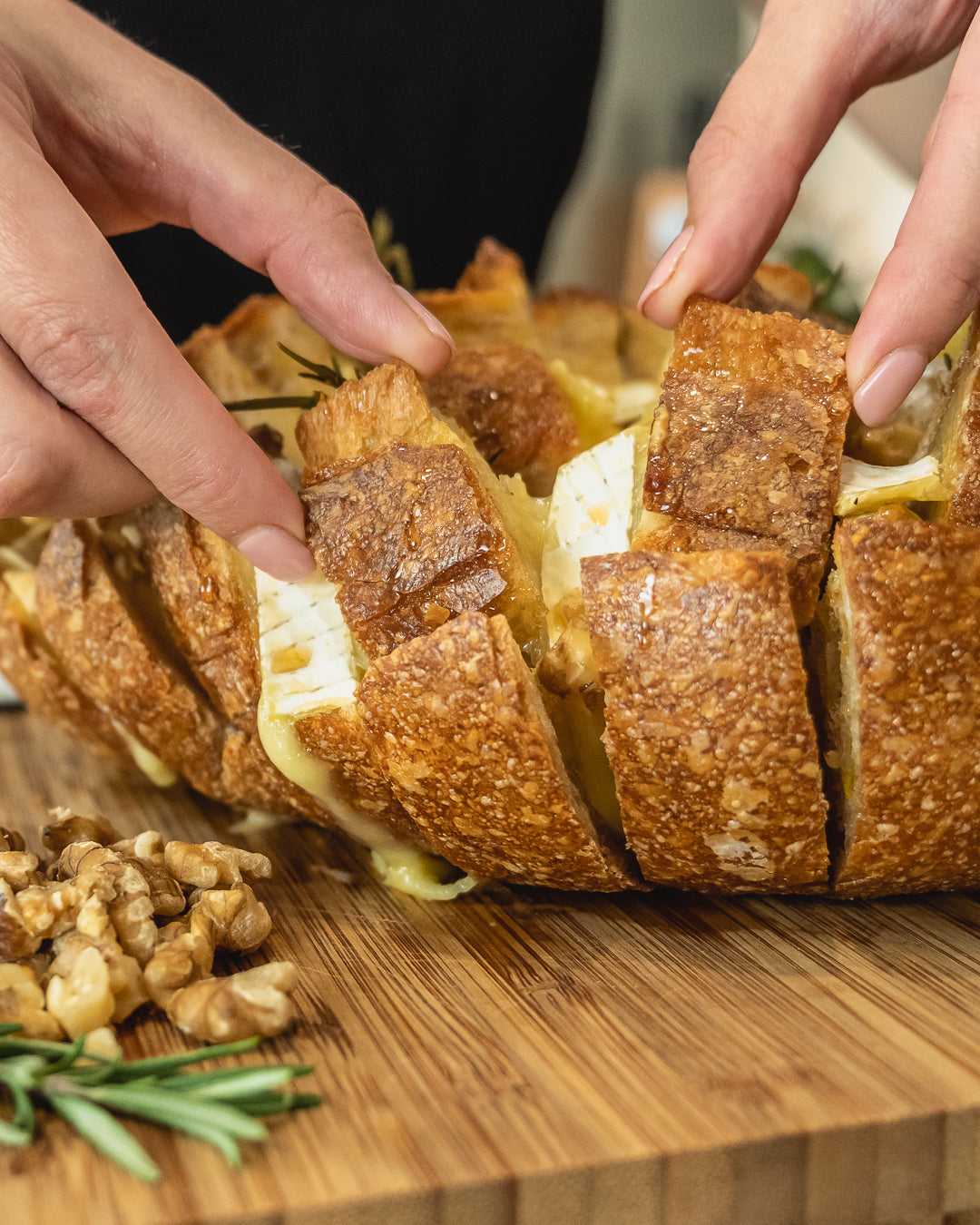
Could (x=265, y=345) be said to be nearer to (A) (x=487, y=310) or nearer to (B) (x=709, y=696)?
(A) (x=487, y=310)

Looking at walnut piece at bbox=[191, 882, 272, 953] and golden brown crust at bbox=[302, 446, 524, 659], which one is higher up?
golden brown crust at bbox=[302, 446, 524, 659]

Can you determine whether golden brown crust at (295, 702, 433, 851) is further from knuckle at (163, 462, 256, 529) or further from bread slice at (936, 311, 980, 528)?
bread slice at (936, 311, 980, 528)

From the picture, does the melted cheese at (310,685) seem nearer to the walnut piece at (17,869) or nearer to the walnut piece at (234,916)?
the walnut piece at (234,916)

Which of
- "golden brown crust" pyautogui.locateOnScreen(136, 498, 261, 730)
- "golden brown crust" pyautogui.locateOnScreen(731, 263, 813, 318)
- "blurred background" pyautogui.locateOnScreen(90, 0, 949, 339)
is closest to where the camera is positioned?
"golden brown crust" pyautogui.locateOnScreen(136, 498, 261, 730)

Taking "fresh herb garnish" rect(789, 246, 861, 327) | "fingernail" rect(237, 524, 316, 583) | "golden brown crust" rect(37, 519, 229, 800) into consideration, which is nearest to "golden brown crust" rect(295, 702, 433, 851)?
"fingernail" rect(237, 524, 316, 583)

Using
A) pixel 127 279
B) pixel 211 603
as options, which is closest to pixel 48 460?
pixel 127 279

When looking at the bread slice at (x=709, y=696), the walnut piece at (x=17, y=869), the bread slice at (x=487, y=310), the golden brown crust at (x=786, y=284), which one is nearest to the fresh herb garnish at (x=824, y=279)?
the golden brown crust at (x=786, y=284)

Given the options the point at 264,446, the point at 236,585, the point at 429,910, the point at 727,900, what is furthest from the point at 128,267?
the point at 727,900

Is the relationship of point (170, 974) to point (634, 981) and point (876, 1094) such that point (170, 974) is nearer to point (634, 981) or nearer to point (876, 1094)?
point (634, 981)
